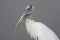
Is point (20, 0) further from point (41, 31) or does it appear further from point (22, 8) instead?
point (41, 31)

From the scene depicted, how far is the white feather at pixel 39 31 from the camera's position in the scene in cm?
443

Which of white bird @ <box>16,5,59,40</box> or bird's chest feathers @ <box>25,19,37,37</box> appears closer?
white bird @ <box>16,5,59,40</box>

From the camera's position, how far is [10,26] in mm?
5887

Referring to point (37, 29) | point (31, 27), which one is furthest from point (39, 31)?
point (31, 27)

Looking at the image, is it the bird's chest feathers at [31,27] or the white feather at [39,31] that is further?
the bird's chest feathers at [31,27]

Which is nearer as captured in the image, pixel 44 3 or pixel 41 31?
pixel 41 31

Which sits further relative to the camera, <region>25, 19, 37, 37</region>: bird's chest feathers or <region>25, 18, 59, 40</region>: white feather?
<region>25, 19, 37, 37</region>: bird's chest feathers

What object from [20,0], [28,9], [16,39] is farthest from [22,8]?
[28,9]

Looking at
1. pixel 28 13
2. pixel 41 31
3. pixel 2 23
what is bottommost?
pixel 41 31

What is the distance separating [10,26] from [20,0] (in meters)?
0.51

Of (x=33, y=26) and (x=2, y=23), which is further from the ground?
(x=2, y=23)

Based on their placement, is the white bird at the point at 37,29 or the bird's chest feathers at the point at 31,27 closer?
the white bird at the point at 37,29

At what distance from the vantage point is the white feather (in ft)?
14.5

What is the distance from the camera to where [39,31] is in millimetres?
4535
